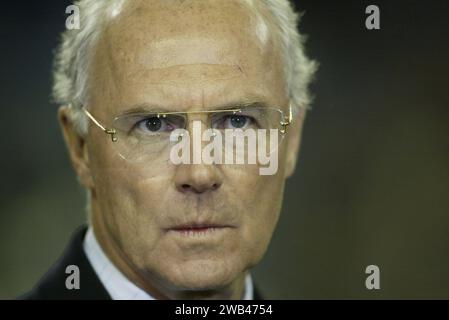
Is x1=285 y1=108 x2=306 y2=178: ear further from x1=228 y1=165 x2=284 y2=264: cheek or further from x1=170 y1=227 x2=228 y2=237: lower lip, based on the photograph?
x1=170 y1=227 x2=228 y2=237: lower lip

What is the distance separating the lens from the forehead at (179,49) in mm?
1708

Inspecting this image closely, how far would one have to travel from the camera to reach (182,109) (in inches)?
67.2

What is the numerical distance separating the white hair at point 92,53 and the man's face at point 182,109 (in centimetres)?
4

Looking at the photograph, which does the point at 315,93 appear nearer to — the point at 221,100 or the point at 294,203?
the point at 294,203

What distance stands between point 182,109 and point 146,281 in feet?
1.35

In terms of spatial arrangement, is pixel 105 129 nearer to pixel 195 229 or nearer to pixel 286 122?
pixel 195 229

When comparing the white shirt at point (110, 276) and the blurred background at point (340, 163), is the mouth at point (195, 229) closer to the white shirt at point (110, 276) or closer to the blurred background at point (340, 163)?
the white shirt at point (110, 276)

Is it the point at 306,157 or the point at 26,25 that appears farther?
the point at 306,157

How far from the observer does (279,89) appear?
6.09ft

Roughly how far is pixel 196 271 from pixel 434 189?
27.8 inches

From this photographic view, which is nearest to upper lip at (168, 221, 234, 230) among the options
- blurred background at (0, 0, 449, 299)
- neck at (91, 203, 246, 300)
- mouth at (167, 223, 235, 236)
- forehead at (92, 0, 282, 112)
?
mouth at (167, 223, 235, 236)

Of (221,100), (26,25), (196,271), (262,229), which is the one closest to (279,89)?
(221,100)

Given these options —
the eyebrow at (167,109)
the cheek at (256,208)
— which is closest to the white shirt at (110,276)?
the cheek at (256,208)

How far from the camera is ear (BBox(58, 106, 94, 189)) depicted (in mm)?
1896
